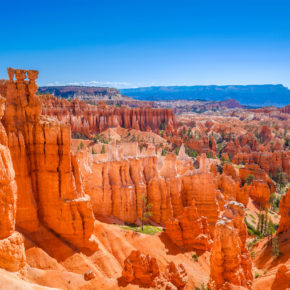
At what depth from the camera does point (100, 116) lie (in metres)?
98.1

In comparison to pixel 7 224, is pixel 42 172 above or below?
below

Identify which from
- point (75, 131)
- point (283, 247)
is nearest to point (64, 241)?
point (283, 247)

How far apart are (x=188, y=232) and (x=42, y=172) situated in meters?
12.7

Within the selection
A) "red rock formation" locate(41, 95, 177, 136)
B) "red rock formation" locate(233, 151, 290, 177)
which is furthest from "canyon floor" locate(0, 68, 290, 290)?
"red rock formation" locate(41, 95, 177, 136)

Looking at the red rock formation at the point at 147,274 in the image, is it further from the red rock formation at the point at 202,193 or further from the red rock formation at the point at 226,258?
the red rock formation at the point at 202,193

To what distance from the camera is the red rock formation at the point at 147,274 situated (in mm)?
15926

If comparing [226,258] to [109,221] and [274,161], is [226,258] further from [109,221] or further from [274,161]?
[274,161]

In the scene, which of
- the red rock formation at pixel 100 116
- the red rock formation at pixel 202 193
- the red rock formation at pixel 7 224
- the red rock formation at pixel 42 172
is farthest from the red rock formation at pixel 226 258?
the red rock formation at pixel 100 116

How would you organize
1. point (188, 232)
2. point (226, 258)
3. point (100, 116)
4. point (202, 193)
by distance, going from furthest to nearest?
point (100, 116)
point (202, 193)
point (188, 232)
point (226, 258)

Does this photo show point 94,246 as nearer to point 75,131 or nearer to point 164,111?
point 75,131

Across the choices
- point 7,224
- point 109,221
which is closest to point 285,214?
point 109,221

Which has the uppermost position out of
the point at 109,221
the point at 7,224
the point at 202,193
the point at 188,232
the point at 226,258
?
the point at 7,224

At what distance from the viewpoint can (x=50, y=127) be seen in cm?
1739

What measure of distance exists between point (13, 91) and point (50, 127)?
297cm
